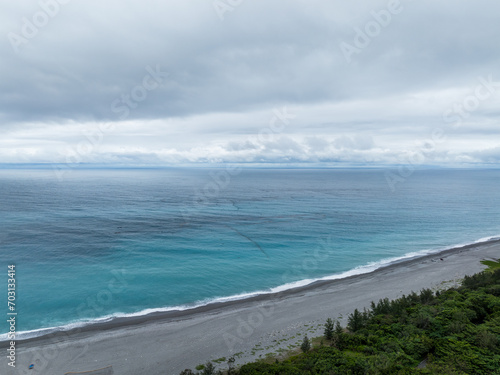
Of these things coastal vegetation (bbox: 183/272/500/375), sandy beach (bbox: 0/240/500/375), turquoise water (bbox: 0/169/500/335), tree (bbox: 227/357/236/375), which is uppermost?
turquoise water (bbox: 0/169/500/335)

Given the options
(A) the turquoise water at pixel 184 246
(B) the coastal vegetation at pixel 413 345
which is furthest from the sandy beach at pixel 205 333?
(B) the coastal vegetation at pixel 413 345

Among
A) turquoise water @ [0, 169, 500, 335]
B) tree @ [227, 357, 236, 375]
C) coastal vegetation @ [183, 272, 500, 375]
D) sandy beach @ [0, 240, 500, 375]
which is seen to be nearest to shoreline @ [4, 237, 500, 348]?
sandy beach @ [0, 240, 500, 375]

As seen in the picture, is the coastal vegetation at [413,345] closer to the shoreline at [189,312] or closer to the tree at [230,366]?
the tree at [230,366]

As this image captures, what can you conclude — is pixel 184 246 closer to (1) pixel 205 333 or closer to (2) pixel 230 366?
(1) pixel 205 333

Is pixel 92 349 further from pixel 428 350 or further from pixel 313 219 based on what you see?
pixel 313 219

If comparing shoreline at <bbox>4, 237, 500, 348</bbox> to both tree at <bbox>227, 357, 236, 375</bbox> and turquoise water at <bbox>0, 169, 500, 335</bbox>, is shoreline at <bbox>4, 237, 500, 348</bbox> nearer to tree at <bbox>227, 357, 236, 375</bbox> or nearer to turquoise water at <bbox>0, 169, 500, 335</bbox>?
turquoise water at <bbox>0, 169, 500, 335</bbox>

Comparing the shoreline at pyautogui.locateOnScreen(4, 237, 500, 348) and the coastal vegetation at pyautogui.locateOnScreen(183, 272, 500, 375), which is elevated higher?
the shoreline at pyautogui.locateOnScreen(4, 237, 500, 348)
